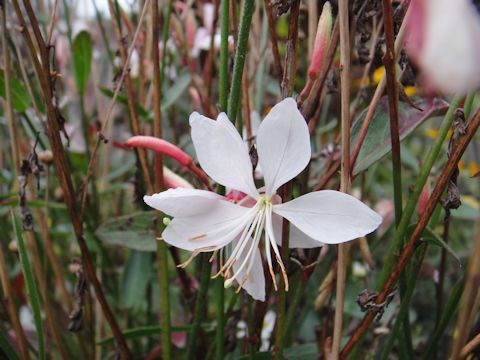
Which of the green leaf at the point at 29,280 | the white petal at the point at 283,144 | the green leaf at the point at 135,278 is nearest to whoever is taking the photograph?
the white petal at the point at 283,144

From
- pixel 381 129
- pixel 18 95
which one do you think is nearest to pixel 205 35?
pixel 18 95

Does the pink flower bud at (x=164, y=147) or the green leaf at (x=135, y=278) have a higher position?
the pink flower bud at (x=164, y=147)

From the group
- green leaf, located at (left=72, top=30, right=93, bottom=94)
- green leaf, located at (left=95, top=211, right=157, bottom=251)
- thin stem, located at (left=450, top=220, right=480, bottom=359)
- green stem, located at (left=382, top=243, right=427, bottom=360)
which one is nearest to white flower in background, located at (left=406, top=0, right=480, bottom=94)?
thin stem, located at (left=450, top=220, right=480, bottom=359)

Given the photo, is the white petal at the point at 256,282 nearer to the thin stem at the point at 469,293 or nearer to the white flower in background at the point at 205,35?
the thin stem at the point at 469,293

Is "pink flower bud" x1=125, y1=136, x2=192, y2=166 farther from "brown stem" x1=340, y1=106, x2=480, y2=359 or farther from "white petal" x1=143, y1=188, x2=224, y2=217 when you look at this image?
"brown stem" x1=340, y1=106, x2=480, y2=359

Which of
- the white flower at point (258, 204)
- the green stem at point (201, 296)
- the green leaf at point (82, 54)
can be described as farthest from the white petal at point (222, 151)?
the green leaf at point (82, 54)

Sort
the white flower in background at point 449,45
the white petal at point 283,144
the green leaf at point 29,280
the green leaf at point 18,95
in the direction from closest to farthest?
the white flower in background at point 449,45, the white petal at point 283,144, the green leaf at point 29,280, the green leaf at point 18,95

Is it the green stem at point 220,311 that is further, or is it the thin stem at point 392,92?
the green stem at point 220,311
